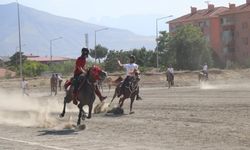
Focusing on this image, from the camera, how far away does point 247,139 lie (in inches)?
601

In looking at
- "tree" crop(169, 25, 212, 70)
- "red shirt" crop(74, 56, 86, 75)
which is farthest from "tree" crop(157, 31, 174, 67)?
"red shirt" crop(74, 56, 86, 75)

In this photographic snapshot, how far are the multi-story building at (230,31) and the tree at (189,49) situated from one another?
9.82 meters

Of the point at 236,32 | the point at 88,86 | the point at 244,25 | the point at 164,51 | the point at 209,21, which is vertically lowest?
the point at 88,86

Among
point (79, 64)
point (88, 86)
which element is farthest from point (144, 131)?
point (79, 64)

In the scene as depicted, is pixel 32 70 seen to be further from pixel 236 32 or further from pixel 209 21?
pixel 209 21

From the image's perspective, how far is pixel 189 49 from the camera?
369 ft

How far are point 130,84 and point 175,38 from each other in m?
92.3

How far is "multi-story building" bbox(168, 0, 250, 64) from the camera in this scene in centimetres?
12469

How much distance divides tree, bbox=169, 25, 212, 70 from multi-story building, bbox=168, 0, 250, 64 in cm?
982

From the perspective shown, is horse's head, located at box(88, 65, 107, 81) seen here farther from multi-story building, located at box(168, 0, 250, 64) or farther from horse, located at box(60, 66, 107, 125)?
multi-story building, located at box(168, 0, 250, 64)

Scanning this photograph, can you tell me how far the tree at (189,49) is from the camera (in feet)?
365

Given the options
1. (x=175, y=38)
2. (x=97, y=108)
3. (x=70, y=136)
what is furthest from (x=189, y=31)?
(x=70, y=136)

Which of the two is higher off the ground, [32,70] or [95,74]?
[95,74]

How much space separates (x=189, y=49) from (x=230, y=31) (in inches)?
814
